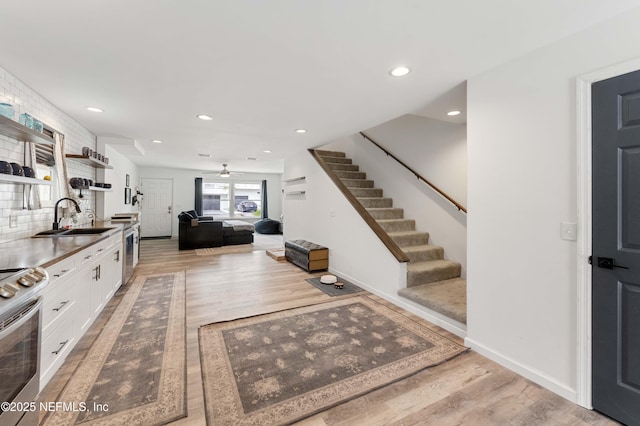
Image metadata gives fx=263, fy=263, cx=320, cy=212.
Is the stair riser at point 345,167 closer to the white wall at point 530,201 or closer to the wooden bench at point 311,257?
the wooden bench at point 311,257

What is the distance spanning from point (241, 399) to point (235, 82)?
2512mm

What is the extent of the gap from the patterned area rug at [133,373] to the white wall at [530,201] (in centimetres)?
235

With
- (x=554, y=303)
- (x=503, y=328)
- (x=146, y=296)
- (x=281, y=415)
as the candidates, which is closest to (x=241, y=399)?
(x=281, y=415)

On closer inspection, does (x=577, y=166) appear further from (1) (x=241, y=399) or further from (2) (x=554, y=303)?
(1) (x=241, y=399)

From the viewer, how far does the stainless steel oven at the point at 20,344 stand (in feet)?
3.68

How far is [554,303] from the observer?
179 centimetres

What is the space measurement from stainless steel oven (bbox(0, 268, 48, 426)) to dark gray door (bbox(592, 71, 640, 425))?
3.02 meters

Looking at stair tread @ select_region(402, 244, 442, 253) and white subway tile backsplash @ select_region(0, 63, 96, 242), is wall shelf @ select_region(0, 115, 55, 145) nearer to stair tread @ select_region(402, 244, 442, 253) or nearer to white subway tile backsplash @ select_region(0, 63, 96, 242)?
white subway tile backsplash @ select_region(0, 63, 96, 242)

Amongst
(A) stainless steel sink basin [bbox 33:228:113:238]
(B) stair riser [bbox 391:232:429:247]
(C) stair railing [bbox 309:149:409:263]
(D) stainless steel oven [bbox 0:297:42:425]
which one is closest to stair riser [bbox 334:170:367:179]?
(C) stair railing [bbox 309:149:409:263]

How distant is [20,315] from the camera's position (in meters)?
1.21

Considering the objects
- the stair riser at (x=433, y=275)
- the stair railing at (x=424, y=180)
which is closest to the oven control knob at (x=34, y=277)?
the stair riser at (x=433, y=275)

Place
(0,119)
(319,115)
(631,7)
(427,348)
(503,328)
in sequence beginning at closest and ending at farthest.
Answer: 1. (631,7)
2. (0,119)
3. (503,328)
4. (427,348)
5. (319,115)

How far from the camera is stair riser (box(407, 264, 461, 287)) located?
3.35 metres

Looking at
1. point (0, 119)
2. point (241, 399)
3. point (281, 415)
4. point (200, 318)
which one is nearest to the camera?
point (281, 415)
